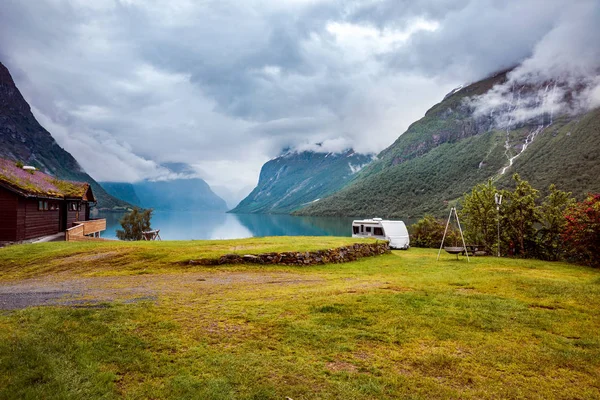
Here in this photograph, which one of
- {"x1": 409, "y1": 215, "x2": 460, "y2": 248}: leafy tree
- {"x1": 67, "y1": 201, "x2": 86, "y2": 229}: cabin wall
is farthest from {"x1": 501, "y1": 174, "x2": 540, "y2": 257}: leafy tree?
{"x1": 67, "y1": 201, "x2": 86, "y2": 229}: cabin wall

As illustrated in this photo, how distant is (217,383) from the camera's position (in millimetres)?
5000

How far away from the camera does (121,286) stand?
11.9 m

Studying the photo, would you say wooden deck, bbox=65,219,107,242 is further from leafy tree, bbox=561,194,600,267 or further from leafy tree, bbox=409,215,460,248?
leafy tree, bbox=561,194,600,267

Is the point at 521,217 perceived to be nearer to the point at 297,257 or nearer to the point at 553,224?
the point at 553,224

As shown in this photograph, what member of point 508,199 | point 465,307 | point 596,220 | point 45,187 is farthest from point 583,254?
point 45,187

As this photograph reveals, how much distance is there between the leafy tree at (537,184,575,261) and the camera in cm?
2209

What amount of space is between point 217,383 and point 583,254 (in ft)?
79.4

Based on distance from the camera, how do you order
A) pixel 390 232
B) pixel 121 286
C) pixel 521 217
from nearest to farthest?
pixel 121 286, pixel 521 217, pixel 390 232

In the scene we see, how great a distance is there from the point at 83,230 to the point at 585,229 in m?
39.6

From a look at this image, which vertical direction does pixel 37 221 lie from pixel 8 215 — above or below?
below

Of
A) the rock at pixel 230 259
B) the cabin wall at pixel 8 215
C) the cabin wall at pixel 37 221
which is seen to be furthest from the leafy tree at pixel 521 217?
the cabin wall at pixel 37 221

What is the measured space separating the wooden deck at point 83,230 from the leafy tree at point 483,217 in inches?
1268

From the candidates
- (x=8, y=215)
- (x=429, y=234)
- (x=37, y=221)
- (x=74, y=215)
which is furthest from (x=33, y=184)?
(x=429, y=234)

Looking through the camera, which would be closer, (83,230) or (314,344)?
(314,344)
